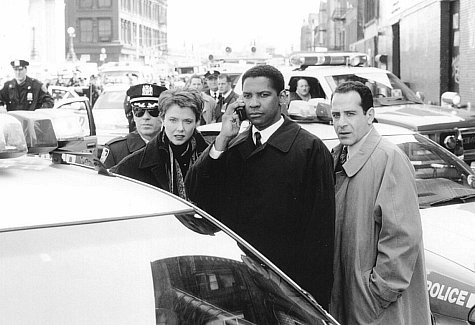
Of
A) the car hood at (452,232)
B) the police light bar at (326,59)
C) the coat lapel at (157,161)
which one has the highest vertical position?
the police light bar at (326,59)

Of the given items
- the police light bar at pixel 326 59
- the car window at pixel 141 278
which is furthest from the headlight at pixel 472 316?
the police light bar at pixel 326 59

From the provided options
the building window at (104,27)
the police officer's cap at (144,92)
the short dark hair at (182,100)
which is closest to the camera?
the short dark hair at (182,100)

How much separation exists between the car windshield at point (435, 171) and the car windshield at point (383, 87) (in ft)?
16.9

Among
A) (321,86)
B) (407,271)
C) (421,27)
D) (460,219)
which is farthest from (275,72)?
(421,27)

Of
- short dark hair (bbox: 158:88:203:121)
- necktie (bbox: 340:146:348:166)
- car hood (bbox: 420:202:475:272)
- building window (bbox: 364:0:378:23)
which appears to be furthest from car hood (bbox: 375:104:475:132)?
building window (bbox: 364:0:378:23)

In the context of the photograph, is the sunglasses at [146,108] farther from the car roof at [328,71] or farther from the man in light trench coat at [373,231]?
the car roof at [328,71]

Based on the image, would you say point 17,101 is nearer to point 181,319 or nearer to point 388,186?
point 388,186

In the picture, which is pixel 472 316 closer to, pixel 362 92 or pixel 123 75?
pixel 362 92

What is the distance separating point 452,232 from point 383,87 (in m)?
6.81

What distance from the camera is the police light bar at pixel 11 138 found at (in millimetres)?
2562

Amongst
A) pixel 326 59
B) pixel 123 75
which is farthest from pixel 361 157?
pixel 123 75

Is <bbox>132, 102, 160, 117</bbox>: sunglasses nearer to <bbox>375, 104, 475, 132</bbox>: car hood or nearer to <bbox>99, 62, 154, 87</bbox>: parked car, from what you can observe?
<bbox>375, 104, 475, 132</bbox>: car hood

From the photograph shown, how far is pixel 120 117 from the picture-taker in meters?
15.3

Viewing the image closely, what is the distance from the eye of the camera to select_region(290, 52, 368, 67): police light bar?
12.6 metres
